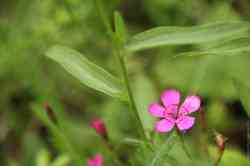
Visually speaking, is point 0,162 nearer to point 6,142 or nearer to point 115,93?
point 6,142

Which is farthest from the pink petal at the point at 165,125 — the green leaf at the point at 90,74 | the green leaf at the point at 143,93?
the green leaf at the point at 143,93

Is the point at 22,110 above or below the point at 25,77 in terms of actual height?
below

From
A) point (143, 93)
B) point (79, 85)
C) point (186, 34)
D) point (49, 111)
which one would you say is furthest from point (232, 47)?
point (79, 85)

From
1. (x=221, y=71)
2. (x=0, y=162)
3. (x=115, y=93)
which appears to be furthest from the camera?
(x=221, y=71)

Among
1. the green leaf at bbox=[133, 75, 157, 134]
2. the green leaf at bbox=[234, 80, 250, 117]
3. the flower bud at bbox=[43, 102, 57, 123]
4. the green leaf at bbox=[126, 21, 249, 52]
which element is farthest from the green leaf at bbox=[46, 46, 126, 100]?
the green leaf at bbox=[133, 75, 157, 134]

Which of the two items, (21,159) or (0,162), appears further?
(21,159)

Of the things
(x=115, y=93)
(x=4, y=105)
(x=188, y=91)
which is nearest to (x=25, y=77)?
(x=4, y=105)
